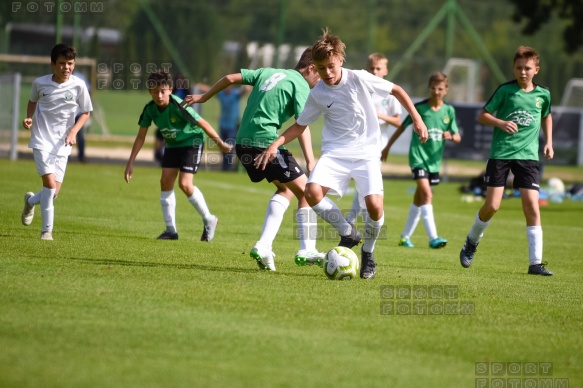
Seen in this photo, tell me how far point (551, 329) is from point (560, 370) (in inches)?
45.2

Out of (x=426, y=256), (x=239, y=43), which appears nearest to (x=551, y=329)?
(x=426, y=256)

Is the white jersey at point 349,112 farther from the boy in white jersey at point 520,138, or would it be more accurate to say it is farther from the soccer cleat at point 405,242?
the soccer cleat at point 405,242

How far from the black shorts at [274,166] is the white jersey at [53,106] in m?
2.51

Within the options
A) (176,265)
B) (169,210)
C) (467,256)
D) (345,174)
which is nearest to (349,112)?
(345,174)

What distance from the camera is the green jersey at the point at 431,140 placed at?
12.5 metres

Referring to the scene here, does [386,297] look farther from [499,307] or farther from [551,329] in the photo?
[551,329]

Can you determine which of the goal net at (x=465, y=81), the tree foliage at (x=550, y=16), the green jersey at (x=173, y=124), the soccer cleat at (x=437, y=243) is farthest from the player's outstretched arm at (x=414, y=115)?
the tree foliage at (x=550, y=16)

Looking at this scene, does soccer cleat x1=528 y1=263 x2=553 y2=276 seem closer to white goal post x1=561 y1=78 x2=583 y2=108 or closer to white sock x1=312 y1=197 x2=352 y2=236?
white sock x1=312 y1=197 x2=352 y2=236

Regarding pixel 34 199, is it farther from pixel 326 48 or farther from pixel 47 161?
pixel 326 48

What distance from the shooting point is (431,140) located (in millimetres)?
12555

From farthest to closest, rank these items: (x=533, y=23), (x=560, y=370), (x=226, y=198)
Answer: (x=533, y=23)
(x=226, y=198)
(x=560, y=370)

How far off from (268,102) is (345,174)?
1.08 m

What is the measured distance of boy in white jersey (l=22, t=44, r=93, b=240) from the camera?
10539 mm

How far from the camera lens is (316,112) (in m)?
8.59
